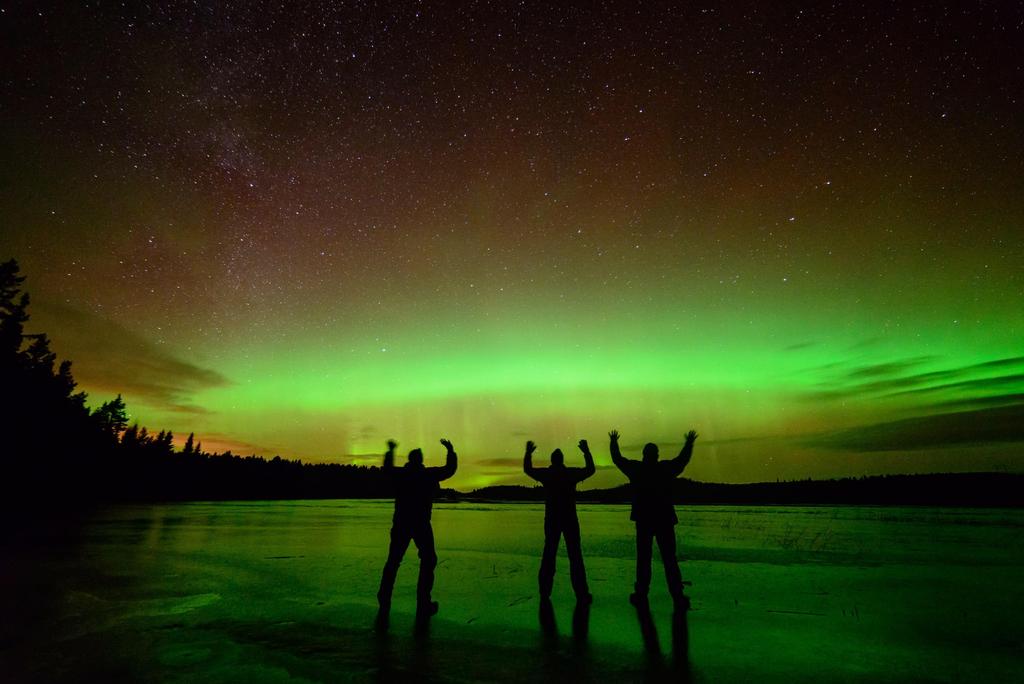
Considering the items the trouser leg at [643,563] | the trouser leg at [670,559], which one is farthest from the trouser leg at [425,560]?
the trouser leg at [670,559]

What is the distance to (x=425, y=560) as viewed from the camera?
7465 millimetres

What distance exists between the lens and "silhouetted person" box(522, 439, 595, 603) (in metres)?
8.11

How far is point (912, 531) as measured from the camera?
76.9 feet

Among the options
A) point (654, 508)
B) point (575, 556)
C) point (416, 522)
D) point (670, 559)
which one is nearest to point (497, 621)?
point (575, 556)

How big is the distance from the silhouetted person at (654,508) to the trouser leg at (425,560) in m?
2.80

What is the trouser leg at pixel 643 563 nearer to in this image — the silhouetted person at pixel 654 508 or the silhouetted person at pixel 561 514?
the silhouetted person at pixel 654 508

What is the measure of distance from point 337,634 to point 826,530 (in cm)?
2325

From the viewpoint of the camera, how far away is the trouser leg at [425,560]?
7.34 meters

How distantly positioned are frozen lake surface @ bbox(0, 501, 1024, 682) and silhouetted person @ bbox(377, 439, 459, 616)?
405mm

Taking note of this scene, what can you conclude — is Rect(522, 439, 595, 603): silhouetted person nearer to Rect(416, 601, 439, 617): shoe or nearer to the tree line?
Rect(416, 601, 439, 617): shoe

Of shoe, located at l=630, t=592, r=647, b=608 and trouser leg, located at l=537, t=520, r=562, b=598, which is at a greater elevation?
trouser leg, located at l=537, t=520, r=562, b=598

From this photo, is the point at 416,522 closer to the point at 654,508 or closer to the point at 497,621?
the point at 497,621

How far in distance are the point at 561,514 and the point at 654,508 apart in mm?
1320

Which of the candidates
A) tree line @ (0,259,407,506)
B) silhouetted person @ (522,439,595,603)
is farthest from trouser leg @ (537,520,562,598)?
tree line @ (0,259,407,506)
